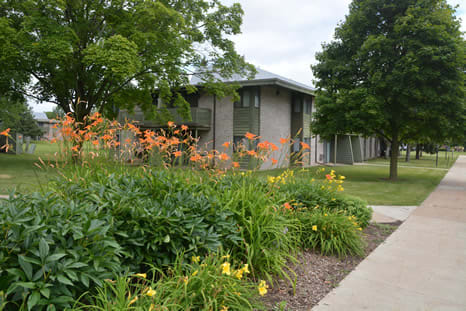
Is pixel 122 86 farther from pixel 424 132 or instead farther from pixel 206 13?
pixel 424 132

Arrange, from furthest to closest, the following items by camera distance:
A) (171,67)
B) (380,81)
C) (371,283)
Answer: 1. (171,67)
2. (380,81)
3. (371,283)

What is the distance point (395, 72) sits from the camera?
14250 mm

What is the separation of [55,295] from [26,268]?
0.28 meters

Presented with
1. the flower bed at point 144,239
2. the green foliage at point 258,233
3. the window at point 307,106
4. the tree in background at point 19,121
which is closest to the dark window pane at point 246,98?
the window at point 307,106

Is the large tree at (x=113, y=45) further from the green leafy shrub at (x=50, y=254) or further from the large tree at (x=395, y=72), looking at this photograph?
the green leafy shrub at (x=50, y=254)

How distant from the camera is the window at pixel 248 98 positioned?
20969 millimetres

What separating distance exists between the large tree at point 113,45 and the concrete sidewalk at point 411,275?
43.3ft

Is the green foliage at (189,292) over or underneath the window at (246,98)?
underneath

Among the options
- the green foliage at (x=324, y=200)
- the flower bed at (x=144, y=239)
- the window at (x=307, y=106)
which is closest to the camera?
the flower bed at (x=144, y=239)

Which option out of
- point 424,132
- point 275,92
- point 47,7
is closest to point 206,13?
point 275,92

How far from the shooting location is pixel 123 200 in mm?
3129

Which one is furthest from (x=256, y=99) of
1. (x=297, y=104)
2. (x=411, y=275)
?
(x=411, y=275)

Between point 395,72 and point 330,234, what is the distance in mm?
12007

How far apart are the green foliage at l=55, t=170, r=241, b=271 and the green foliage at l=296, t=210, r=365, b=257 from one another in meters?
1.59
